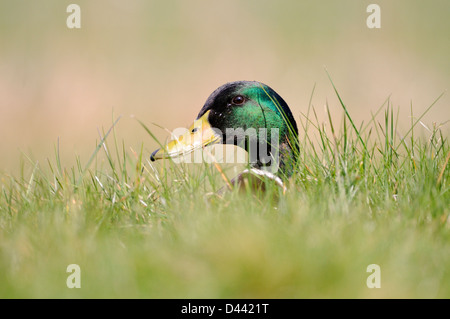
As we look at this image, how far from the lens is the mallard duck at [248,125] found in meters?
3.50

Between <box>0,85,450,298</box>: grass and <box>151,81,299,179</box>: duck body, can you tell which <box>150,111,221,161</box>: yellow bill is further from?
<box>0,85,450,298</box>: grass

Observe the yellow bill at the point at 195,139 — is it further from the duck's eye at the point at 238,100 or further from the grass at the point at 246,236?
the grass at the point at 246,236

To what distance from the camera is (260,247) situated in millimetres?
2064

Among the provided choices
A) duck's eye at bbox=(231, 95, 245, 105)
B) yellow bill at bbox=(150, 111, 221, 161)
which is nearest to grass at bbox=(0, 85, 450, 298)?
yellow bill at bbox=(150, 111, 221, 161)

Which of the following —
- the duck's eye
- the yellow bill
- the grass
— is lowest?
the grass

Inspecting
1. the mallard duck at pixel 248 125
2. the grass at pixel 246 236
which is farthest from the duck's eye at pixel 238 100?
the grass at pixel 246 236

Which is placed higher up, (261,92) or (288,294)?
(261,92)

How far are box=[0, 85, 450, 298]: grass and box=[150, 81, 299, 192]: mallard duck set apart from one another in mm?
399

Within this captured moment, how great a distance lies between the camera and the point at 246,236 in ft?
6.88

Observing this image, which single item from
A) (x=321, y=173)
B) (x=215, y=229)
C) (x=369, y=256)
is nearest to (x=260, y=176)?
(x=321, y=173)

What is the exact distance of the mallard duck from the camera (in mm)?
3498

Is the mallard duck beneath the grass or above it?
above
